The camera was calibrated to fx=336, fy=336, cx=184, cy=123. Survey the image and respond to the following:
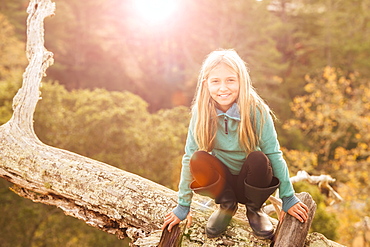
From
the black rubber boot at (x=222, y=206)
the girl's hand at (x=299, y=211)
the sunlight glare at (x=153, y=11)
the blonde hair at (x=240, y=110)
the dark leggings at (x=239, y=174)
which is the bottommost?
the black rubber boot at (x=222, y=206)

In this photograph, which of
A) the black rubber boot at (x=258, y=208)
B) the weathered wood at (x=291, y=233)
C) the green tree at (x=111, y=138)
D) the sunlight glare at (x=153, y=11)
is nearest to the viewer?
the weathered wood at (x=291, y=233)

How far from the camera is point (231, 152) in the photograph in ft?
6.62

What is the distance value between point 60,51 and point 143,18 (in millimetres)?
5205

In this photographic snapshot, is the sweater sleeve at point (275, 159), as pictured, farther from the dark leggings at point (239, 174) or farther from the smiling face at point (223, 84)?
the smiling face at point (223, 84)

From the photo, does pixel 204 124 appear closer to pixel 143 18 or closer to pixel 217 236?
pixel 217 236

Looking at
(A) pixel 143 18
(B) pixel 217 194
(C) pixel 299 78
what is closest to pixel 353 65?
(C) pixel 299 78

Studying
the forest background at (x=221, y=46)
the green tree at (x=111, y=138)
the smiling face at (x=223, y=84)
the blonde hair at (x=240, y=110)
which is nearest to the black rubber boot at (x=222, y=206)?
the blonde hair at (x=240, y=110)

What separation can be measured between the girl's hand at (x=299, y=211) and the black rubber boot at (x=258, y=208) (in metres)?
0.14

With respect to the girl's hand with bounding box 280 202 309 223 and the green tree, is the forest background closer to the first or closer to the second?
the green tree

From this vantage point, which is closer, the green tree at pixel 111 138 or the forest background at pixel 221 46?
the green tree at pixel 111 138

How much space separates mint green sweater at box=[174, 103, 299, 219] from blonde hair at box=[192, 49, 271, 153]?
34 mm

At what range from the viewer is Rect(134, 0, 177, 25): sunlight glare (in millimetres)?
19597

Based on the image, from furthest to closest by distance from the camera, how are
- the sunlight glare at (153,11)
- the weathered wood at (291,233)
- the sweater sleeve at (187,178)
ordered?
1. the sunlight glare at (153,11)
2. the sweater sleeve at (187,178)
3. the weathered wood at (291,233)

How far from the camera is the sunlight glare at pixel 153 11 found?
19.6 metres
